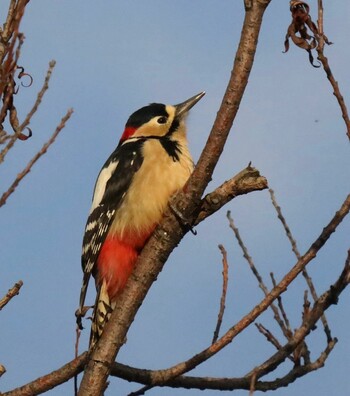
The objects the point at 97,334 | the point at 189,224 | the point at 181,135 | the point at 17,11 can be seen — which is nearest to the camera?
the point at 17,11

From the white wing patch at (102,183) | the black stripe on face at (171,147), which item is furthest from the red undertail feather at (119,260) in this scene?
the black stripe on face at (171,147)

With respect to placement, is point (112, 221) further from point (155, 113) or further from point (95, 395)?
point (95, 395)

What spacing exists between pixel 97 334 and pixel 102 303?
12.6 inches

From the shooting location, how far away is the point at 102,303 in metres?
5.23

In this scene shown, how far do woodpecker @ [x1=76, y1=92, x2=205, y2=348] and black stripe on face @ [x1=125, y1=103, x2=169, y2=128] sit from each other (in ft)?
0.92

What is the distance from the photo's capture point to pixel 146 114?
241 inches

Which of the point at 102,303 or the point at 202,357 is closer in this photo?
the point at 202,357

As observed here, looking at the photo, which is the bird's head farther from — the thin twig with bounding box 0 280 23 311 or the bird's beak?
the thin twig with bounding box 0 280 23 311

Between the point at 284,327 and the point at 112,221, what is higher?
the point at 112,221

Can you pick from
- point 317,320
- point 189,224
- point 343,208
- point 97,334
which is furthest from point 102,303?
point 343,208

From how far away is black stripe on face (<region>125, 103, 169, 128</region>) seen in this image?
20.1 ft

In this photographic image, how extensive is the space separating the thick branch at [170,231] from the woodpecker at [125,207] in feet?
3.18

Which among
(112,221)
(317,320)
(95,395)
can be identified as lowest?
(95,395)

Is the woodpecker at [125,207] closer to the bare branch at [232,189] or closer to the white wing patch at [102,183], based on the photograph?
the white wing patch at [102,183]
